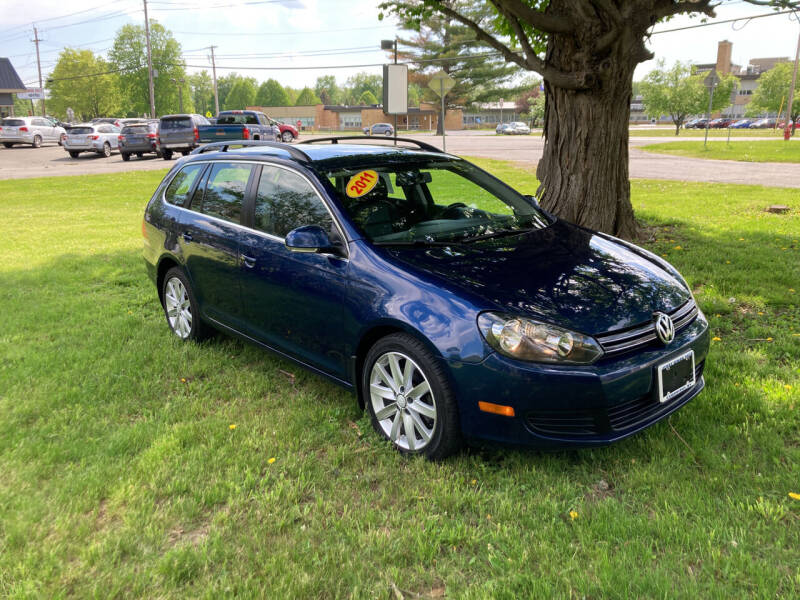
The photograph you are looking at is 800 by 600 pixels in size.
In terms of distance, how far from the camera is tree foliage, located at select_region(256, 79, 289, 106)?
11350 centimetres

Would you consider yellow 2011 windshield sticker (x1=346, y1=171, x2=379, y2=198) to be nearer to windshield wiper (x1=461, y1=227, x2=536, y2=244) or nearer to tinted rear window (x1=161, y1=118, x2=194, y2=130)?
windshield wiper (x1=461, y1=227, x2=536, y2=244)

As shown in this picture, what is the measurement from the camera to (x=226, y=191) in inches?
173

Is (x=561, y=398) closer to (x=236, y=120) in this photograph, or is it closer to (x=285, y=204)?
(x=285, y=204)

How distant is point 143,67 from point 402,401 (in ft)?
295

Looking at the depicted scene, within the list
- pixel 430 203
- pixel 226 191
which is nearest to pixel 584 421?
pixel 430 203

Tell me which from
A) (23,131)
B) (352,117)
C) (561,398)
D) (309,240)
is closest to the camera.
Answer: (561,398)

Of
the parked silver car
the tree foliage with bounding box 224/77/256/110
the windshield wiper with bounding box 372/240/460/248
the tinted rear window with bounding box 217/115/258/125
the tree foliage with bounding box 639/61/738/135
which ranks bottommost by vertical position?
the windshield wiper with bounding box 372/240/460/248

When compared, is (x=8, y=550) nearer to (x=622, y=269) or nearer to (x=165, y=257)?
(x=165, y=257)

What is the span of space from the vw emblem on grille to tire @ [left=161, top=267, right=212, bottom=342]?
335cm

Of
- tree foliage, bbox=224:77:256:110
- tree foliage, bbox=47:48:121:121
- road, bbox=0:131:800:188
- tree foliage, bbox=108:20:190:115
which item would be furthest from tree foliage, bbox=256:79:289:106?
road, bbox=0:131:800:188

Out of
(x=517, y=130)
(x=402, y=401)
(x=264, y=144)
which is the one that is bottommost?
(x=402, y=401)

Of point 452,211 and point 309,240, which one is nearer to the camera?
point 309,240

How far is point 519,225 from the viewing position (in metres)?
4.05

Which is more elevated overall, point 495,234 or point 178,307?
point 495,234
